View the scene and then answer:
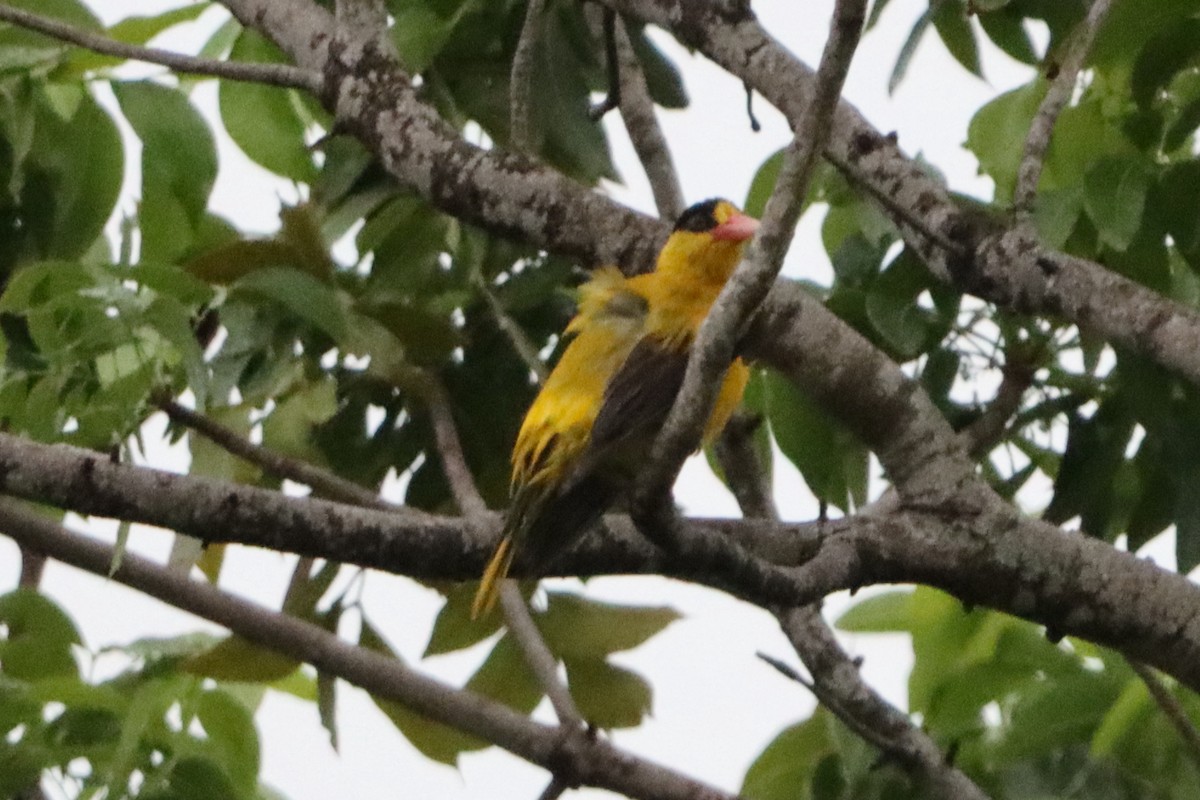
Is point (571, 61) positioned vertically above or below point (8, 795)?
above

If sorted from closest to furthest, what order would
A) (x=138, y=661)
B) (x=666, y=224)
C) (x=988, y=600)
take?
(x=988, y=600) < (x=666, y=224) < (x=138, y=661)

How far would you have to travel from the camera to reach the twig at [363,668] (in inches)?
90.0

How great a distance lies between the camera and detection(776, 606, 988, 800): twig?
6.94 feet

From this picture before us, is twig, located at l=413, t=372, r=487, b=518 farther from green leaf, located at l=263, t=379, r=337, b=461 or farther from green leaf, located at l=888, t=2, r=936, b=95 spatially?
green leaf, located at l=888, t=2, r=936, b=95

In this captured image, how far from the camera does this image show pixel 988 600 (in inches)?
78.5

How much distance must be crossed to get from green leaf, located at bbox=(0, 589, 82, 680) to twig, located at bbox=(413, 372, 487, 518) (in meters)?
0.61

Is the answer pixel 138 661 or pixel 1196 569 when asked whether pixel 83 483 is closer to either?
pixel 138 661

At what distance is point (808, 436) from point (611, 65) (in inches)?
25.9

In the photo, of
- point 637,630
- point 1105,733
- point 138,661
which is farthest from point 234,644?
point 1105,733

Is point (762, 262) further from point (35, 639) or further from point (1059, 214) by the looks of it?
point (35, 639)

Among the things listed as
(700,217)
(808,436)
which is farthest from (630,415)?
(700,217)

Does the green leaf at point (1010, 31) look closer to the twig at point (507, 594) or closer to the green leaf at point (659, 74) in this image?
the green leaf at point (659, 74)

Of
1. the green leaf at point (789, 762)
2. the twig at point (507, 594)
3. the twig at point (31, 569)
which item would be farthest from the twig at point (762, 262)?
the twig at point (31, 569)

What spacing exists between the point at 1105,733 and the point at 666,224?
91cm
